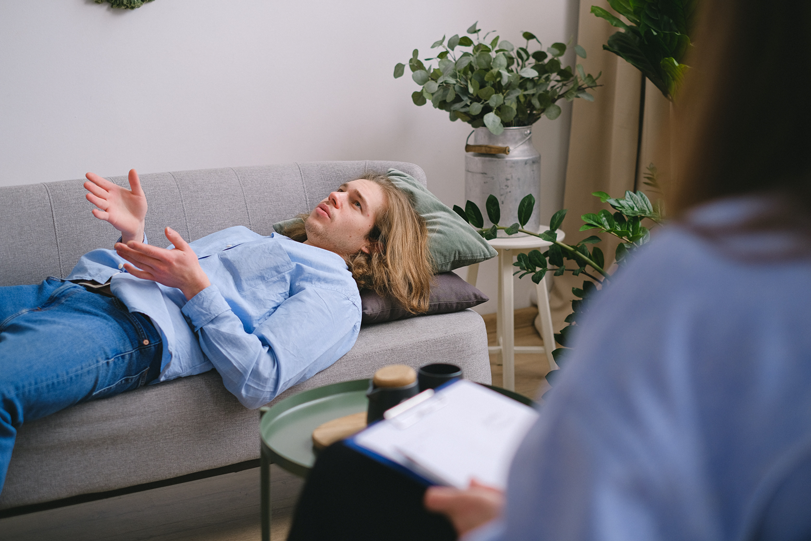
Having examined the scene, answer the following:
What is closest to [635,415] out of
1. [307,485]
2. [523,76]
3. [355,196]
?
[307,485]

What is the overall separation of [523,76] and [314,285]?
1115 millimetres

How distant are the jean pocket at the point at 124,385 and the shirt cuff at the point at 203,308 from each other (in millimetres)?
148

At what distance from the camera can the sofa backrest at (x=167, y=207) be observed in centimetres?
165

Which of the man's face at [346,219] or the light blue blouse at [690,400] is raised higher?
the light blue blouse at [690,400]

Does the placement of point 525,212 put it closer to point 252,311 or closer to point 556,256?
point 556,256

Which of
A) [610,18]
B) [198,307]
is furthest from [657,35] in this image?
[198,307]

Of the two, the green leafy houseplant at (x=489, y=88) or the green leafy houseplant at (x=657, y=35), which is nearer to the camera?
the green leafy houseplant at (x=657, y=35)

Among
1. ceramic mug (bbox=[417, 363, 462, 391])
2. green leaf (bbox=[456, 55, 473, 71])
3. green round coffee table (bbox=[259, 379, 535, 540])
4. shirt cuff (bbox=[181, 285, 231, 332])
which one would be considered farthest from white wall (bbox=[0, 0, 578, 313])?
ceramic mug (bbox=[417, 363, 462, 391])

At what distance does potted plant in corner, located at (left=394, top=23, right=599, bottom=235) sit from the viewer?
2152mm

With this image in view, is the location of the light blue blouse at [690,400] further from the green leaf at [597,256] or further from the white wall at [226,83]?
the white wall at [226,83]

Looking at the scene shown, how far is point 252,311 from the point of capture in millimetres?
1527

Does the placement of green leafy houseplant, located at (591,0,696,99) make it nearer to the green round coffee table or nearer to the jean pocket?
the green round coffee table

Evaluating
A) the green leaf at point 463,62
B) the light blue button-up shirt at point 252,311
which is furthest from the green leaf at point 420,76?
the light blue button-up shirt at point 252,311

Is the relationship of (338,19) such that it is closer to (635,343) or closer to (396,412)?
(396,412)
